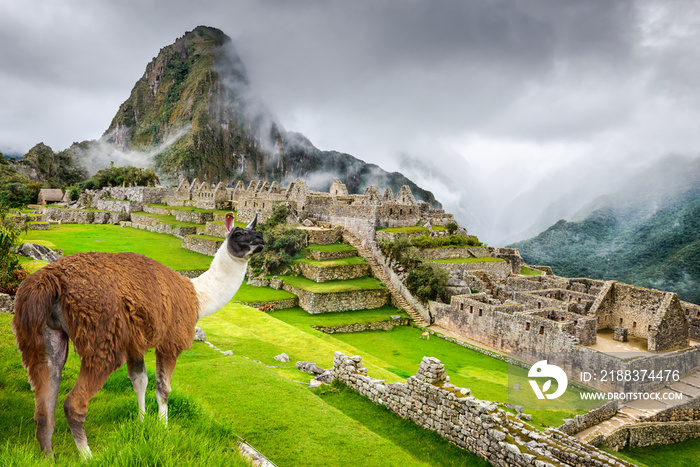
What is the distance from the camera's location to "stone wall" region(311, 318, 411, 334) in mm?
18016

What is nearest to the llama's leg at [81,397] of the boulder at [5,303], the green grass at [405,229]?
the boulder at [5,303]

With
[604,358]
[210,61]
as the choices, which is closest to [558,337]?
[604,358]

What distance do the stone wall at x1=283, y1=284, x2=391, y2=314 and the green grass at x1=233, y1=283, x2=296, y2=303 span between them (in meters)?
0.58

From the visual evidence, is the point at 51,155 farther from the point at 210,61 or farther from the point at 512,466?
the point at 512,466

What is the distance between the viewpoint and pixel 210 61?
618ft

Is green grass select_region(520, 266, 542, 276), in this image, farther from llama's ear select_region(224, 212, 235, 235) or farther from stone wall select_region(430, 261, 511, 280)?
llama's ear select_region(224, 212, 235, 235)

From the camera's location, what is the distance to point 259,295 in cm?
2059

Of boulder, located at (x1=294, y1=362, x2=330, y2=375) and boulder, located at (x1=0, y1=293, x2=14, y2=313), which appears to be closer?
boulder, located at (x1=0, y1=293, x2=14, y2=313)

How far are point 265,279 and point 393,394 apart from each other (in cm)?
1569

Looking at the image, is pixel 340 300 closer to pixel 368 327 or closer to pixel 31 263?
pixel 368 327

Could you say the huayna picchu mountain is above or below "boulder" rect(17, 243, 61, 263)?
above

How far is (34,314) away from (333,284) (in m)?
18.4

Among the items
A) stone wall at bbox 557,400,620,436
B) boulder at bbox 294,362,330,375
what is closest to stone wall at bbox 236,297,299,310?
boulder at bbox 294,362,330,375

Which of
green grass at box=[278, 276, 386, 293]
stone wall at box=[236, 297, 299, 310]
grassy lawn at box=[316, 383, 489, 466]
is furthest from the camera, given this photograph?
green grass at box=[278, 276, 386, 293]
